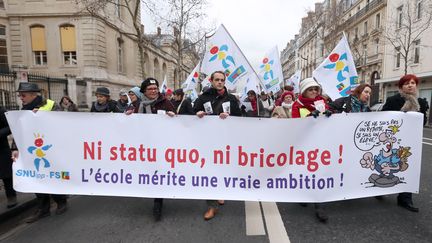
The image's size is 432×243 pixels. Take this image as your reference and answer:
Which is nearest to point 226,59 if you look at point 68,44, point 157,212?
point 157,212

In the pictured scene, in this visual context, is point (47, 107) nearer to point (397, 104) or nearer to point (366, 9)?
point (397, 104)

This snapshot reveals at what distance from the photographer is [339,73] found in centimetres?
586

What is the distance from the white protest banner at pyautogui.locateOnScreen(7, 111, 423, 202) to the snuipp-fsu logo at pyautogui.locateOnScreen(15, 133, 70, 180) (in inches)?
0.5

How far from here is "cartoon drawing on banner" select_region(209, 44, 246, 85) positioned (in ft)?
17.9

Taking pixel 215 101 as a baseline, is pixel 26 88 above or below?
above

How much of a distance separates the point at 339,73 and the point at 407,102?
2237 millimetres

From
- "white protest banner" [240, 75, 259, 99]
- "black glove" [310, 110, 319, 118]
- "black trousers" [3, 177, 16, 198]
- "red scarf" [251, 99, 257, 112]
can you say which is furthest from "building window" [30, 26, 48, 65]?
"black glove" [310, 110, 319, 118]

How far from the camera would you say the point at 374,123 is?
3549 millimetres

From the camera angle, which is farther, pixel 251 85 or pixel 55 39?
pixel 55 39

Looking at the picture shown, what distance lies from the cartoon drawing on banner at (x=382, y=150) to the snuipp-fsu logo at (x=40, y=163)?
12.9 ft

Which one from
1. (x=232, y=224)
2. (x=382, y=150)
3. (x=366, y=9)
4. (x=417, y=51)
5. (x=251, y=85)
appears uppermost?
(x=366, y=9)

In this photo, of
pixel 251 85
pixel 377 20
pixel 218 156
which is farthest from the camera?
pixel 377 20

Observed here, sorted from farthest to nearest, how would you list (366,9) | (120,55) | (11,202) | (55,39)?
(366,9) < (120,55) < (55,39) < (11,202)

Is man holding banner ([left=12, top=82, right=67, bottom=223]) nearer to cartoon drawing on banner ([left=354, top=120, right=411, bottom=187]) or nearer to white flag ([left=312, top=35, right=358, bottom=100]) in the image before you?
cartoon drawing on banner ([left=354, top=120, right=411, bottom=187])
